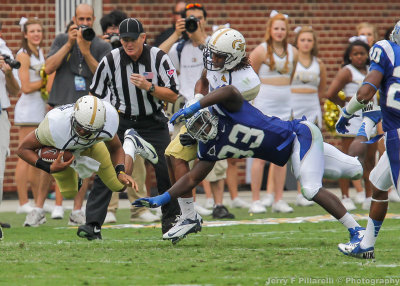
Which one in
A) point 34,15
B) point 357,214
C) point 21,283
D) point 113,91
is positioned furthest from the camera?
point 34,15

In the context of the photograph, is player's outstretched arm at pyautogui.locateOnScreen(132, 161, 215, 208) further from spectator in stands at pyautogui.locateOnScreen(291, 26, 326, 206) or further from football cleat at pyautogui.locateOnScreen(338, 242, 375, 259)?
spectator in stands at pyautogui.locateOnScreen(291, 26, 326, 206)

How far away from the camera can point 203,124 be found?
6.94 metres

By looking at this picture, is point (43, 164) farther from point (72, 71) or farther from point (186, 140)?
point (72, 71)

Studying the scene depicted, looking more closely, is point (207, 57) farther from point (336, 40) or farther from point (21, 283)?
point (336, 40)

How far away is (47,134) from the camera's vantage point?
7.12 metres

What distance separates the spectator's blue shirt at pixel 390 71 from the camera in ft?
20.8

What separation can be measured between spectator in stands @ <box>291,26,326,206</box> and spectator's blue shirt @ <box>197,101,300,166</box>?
Answer: 4152 mm

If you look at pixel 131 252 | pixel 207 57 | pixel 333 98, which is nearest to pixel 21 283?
pixel 131 252

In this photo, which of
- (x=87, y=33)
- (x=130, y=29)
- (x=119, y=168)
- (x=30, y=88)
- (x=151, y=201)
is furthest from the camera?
(x=30, y=88)

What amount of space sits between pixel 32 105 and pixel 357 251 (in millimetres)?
5159

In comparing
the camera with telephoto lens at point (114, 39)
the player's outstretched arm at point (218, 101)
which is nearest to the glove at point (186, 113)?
the player's outstretched arm at point (218, 101)

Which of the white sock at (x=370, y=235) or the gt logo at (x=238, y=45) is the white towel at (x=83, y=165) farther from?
the white sock at (x=370, y=235)

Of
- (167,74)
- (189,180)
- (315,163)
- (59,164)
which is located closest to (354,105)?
(315,163)

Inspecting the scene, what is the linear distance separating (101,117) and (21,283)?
5.93 ft
